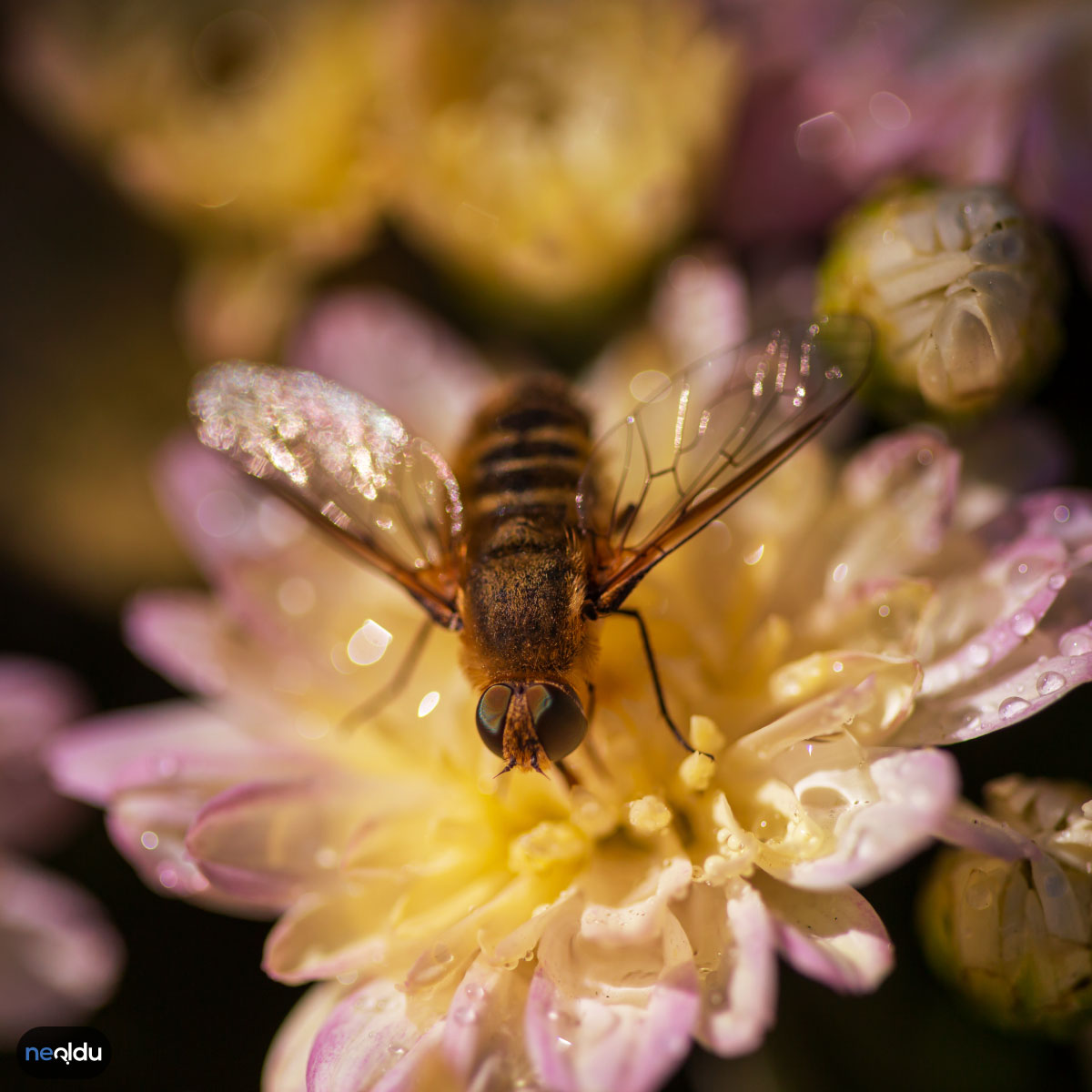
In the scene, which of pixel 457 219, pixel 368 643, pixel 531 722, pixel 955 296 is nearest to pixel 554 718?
Result: pixel 531 722

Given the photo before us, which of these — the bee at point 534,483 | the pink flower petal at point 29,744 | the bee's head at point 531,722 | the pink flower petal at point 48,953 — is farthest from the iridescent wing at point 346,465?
the pink flower petal at point 48,953

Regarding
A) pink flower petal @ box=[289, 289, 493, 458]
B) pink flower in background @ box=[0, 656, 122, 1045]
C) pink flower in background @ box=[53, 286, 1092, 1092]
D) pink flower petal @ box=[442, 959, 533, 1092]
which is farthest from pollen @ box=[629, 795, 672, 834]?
pink flower in background @ box=[0, 656, 122, 1045]

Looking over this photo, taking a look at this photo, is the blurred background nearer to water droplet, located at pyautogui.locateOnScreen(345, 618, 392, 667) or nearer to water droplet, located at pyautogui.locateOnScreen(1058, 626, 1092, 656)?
water droplet, located at pyautogui.locateOnScreen(1058, 626, 1092, 656)

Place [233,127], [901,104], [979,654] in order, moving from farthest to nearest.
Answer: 1. [233,127]
2. [901,104]
3. [979,654]

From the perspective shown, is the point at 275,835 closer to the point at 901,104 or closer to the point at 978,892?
the point at 978,892

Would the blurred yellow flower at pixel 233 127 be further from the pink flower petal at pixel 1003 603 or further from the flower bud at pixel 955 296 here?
the pink flower petal at pixel 1003 603

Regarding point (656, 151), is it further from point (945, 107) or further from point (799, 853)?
point (799, 853)
